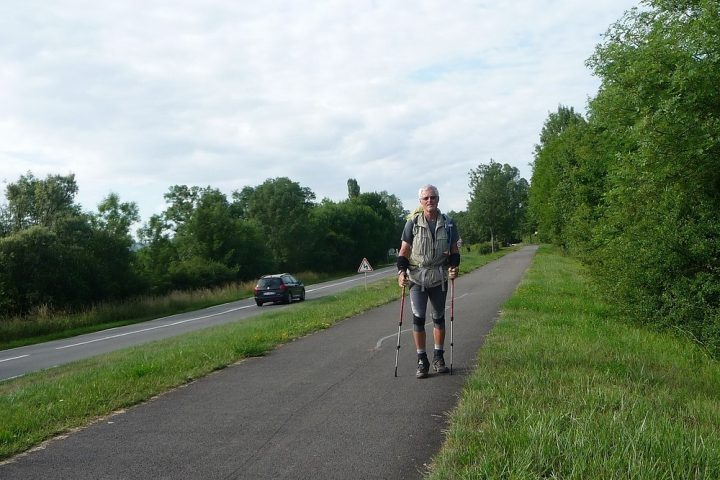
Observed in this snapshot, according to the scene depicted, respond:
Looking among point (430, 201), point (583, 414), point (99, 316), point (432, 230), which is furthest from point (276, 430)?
point (99, 316)

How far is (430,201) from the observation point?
23.8 feet

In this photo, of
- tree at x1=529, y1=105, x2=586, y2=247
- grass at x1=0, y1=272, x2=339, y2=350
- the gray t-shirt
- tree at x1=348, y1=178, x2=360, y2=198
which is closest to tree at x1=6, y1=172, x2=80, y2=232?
grass at x1=0, y1=272, x2=339, y2=350

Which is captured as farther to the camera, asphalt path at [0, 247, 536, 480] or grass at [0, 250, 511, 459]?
grass at [0, 250, 511, 459]

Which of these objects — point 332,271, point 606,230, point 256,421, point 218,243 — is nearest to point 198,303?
point 218,243

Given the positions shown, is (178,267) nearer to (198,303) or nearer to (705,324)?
(198,303)

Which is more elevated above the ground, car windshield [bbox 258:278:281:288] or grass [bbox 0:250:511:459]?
car windshield [bbox 258:278:281:288]

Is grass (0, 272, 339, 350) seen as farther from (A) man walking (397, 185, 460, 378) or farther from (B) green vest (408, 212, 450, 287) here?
(B) green vest (408, 212, 450, 287)

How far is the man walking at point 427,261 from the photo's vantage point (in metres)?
7.25

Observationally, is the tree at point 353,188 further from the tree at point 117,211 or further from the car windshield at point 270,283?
the car windshield at point 270,283

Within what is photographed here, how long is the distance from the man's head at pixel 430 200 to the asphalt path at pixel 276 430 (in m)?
1.96

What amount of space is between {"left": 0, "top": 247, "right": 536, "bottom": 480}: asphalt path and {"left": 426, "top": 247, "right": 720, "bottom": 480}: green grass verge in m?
0.34

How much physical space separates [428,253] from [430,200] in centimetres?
63

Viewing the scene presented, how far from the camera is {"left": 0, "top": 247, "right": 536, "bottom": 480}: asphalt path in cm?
452

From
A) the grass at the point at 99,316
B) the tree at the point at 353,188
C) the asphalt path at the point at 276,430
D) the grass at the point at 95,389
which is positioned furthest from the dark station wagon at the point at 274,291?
the tree at the point at 353,188
